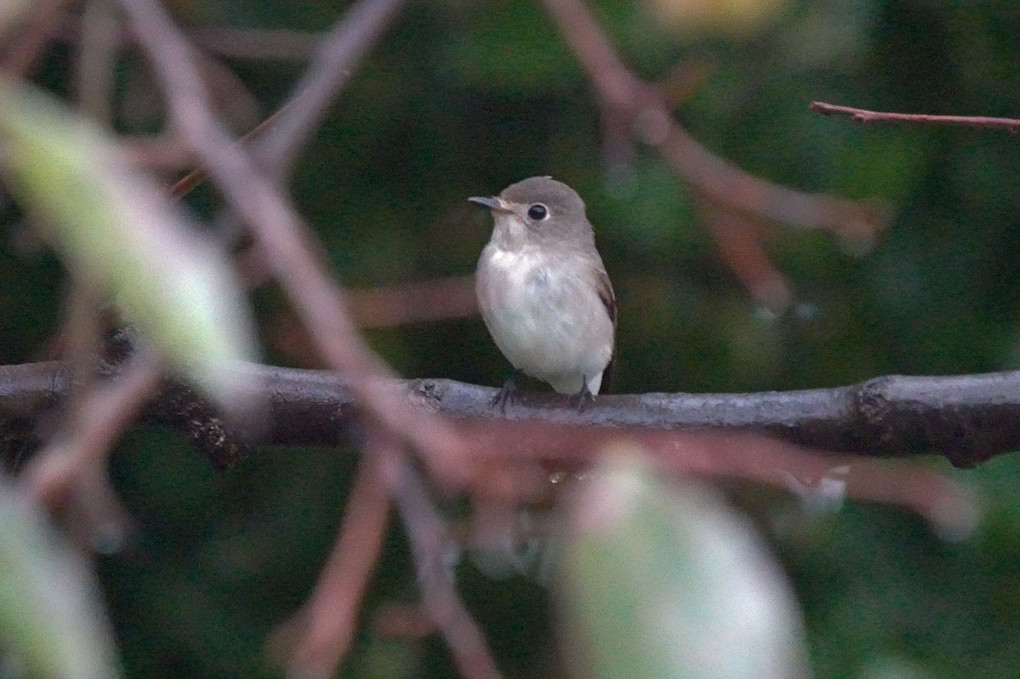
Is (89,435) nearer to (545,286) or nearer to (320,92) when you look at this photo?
(320,92)

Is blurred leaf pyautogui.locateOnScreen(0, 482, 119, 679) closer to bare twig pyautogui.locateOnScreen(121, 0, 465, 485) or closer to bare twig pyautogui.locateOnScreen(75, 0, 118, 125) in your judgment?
bare twig pyautogui.locateOnScreen(121, 0, 465, 485)

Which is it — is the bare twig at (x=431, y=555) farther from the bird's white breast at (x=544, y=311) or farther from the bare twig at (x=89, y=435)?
the bird's white breast at (x=544, y=311)

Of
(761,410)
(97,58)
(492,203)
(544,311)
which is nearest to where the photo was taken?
(97,58)

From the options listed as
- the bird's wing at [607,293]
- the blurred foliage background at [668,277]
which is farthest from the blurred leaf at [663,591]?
the bird's wing at [607,293]

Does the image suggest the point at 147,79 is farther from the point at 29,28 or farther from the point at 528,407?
the point at 29,28

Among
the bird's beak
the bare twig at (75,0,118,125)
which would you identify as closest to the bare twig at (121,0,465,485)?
the bare twig at (75,0,118,125)

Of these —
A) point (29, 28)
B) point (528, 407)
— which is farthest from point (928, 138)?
point (29, 28)

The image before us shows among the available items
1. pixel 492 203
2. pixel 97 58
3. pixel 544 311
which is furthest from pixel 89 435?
pixel 544 311
